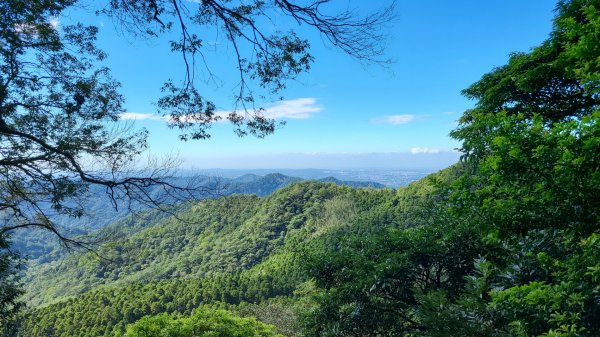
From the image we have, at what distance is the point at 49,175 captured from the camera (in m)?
5.50

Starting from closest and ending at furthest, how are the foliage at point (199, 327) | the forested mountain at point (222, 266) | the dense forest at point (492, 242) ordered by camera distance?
the dense forest at point (492, 242)
the foliage at point (199, 327)
the forested mountain at point (222, 266)

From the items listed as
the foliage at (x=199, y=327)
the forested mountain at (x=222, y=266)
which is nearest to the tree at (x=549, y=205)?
the foliage at (x=199, y=327)

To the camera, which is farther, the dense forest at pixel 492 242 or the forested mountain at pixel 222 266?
the forested mountain at pixel 222 266

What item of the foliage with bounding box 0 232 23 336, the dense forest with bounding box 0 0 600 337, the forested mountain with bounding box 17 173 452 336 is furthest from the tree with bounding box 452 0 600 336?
the forested mountain with bounding box 17 173 452 336

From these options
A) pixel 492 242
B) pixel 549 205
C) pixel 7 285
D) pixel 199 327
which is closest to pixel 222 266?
pixel 199 327

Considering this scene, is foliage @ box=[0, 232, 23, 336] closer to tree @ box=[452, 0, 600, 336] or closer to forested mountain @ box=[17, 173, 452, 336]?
tree @ box=[452, 0, 600, 336]

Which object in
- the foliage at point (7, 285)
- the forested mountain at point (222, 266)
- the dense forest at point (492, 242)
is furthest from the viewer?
the forested mountain at point (222, 266)

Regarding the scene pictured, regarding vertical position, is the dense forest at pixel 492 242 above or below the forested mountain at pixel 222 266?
above

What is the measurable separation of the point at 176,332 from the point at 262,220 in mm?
89581

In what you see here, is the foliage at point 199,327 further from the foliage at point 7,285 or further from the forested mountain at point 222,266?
the forested mountain at point 222,266

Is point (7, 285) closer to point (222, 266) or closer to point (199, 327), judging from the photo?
point (199, 327)

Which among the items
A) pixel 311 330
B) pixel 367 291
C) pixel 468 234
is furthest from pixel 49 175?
pixel 468 234

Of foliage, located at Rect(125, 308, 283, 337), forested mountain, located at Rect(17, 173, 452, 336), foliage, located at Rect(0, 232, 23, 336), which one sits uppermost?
foliage, located at Rect(0, 232, 23, 336)

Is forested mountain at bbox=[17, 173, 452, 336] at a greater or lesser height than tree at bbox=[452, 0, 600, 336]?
lesser
